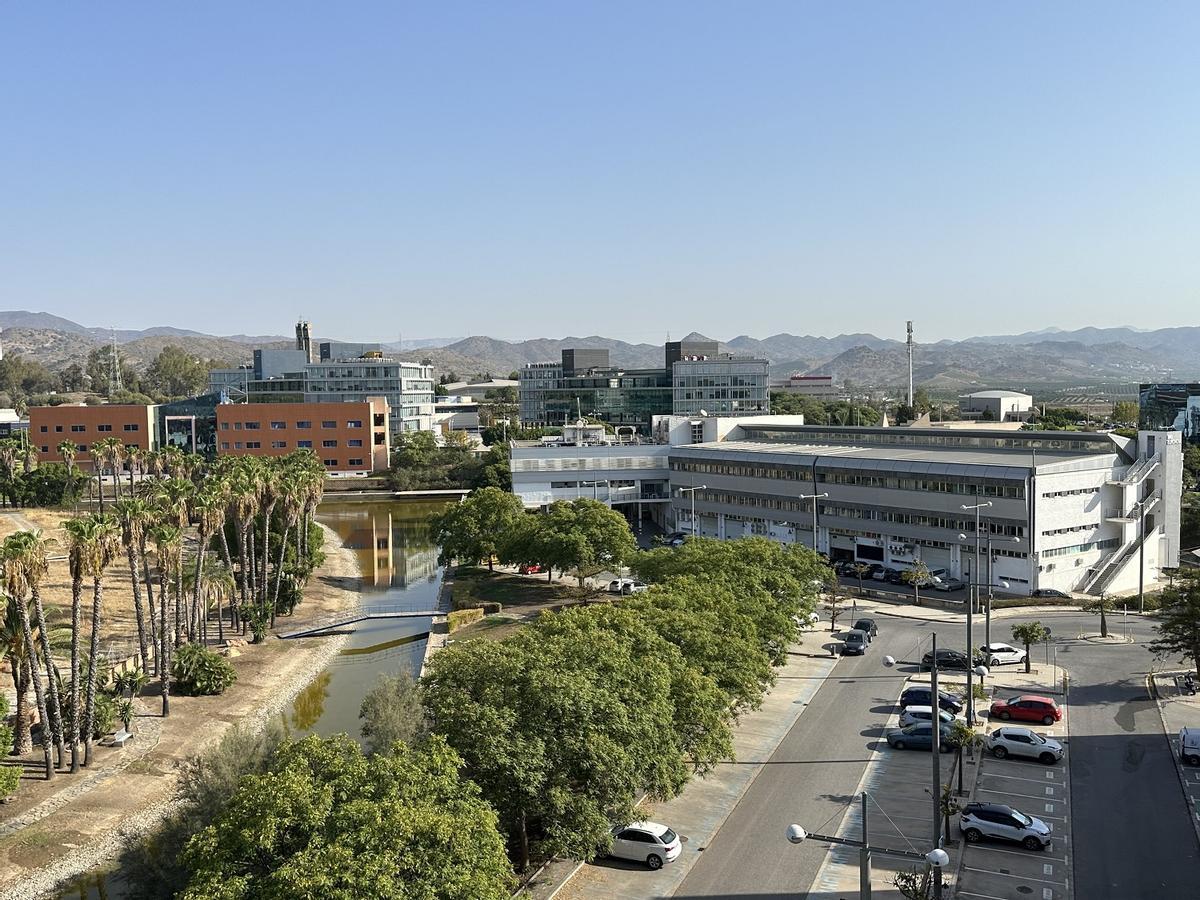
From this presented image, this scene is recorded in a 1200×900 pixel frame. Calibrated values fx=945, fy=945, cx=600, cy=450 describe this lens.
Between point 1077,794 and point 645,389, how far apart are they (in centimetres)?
13831

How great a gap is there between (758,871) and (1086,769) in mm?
13462

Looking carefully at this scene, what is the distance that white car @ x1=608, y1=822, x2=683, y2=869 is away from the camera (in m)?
24.5

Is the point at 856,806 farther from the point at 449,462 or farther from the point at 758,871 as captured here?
the point at 449,462

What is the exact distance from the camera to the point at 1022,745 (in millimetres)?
31484

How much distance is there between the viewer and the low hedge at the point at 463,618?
53056 millimetres

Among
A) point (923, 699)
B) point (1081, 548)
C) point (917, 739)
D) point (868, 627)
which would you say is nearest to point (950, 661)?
point (868, 627)

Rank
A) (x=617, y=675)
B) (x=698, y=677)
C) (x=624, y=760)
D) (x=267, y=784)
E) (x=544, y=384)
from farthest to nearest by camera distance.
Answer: (x=544, y=384) → (x=698, y=677) → (x=617, y=675) → (x=624, y=760) → (x=267, y=784)

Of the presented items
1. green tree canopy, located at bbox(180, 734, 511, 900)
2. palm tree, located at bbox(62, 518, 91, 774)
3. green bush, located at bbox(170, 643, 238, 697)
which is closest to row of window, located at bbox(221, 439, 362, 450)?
green bush, located at bbox(170, 643, 238, 697)

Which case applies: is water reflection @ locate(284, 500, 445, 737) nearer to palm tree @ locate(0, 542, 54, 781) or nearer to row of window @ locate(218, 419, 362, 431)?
palm tree @ locate(0, 542, 54, 781)

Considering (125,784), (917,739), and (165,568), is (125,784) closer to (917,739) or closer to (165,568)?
(165,568)

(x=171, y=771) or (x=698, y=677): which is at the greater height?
(x=698, y=677)

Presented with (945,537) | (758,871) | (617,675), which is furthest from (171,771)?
(945,537)

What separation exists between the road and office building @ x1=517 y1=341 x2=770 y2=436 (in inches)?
4243

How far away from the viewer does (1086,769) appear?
3062 cm
